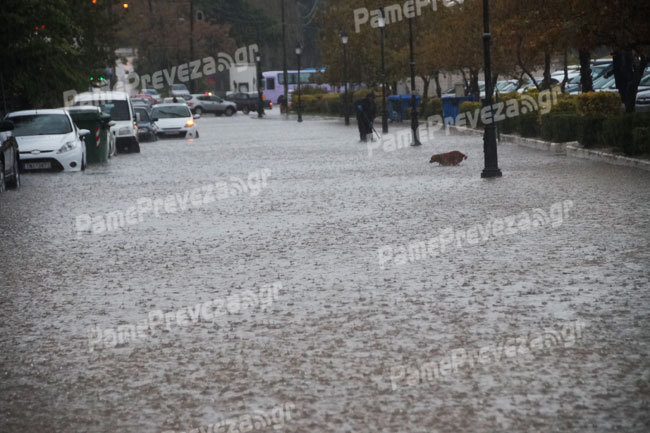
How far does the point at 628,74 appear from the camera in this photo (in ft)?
91.3

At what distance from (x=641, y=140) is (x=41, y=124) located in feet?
43.6

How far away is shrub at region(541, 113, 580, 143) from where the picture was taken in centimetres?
2774

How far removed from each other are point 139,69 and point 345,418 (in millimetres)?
111483

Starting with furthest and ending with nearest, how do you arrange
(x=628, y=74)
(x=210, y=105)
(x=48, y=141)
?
(x=210, y=105), (x=628, y=74), (x=48, y=141)

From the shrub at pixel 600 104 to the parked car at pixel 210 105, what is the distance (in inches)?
2483

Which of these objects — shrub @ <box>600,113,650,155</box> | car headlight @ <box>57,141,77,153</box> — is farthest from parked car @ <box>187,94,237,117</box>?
shrub @ <box>600,113,650,155</box>

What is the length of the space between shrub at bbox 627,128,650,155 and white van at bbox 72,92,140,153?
16.9m

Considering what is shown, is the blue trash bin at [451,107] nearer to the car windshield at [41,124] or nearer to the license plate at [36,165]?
the car windshield at [41,124]

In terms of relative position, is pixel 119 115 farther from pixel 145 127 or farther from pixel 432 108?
pixel 432 108

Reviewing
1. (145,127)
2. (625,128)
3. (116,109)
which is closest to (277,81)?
(145,127)

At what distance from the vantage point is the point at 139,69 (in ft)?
377

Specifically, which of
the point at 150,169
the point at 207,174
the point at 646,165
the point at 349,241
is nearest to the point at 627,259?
the point at 349,241

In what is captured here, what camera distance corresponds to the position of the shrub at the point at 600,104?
25938mm

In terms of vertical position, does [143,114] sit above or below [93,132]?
above
